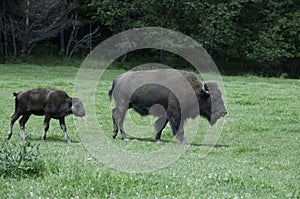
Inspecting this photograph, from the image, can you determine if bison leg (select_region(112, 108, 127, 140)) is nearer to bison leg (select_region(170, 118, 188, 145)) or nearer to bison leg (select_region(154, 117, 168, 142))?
bison leg (select_region(154, 117, 168, 142))

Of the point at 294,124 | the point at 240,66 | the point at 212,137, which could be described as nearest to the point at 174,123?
the point at 212,137

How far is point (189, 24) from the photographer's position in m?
43.8

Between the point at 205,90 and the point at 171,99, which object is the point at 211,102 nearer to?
the point at 205,90

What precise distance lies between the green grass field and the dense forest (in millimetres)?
17431

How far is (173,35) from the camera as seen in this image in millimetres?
42188

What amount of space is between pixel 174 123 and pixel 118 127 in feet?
5.18

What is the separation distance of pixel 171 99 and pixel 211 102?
1128 millimetres

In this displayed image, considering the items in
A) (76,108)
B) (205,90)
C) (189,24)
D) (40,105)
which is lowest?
(76,108)

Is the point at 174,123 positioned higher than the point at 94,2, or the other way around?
the point at 94,2

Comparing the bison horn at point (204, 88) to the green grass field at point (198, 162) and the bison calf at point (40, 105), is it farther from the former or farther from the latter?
the bison calf at point (40, 105)

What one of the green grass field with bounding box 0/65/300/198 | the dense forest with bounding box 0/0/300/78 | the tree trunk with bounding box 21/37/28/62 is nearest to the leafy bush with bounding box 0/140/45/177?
the green grass field with bounding box 0/65/300/198

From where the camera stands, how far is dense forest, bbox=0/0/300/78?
41.7 metres

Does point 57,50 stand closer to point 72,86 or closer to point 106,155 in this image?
point 72,86

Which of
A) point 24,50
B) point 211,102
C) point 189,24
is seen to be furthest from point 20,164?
point 189,24
